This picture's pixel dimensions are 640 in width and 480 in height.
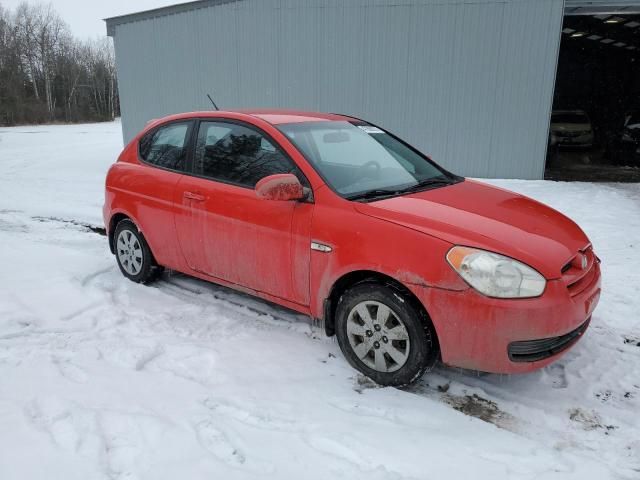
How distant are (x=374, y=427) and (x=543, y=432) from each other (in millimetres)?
925

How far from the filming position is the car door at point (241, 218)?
139 inches

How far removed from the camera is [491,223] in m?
3.13

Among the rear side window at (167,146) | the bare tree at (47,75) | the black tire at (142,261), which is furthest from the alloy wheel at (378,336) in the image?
the bare tree at (47,75)

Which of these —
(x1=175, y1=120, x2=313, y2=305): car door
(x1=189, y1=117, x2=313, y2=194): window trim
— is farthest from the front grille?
(x1=189, y1=117, x2=313, y2=194): window trim

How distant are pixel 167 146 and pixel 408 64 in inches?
322

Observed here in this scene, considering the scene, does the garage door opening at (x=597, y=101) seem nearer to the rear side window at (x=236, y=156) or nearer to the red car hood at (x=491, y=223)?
the red car hood at (x=491, y=223)

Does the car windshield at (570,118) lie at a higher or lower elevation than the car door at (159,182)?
higher

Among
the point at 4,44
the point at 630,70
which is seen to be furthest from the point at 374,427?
the point at 4,44

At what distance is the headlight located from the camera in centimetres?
280

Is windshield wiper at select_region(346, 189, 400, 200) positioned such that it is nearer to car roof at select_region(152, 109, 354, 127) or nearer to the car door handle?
car roof at select_region(152, 109, 354, 127)

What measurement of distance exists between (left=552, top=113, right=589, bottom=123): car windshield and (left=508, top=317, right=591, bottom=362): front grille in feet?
49.9

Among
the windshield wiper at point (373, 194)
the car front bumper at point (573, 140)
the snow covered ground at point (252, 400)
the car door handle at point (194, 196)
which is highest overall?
the windshield wiper at point (373, 194)

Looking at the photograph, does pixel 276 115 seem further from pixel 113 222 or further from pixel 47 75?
pixel 47 75

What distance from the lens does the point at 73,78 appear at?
205ft
